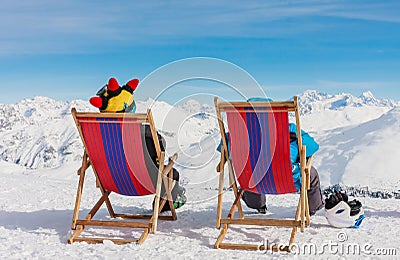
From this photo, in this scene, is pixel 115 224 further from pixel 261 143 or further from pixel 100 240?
pixel 261 143

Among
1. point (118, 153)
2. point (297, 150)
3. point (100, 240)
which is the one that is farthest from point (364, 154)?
point (100, 240)

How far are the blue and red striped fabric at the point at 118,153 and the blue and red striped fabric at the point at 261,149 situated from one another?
0.91m

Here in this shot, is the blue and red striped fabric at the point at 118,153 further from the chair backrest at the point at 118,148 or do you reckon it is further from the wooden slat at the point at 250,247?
the wooden slat at the point at 250,247

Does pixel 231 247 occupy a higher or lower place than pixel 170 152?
lower

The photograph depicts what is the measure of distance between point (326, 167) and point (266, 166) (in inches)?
4687

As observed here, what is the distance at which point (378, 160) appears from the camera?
386ft

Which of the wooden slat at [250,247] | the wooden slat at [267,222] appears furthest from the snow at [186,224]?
the wooden slat at [267,222]

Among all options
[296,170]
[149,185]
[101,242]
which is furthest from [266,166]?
[101,242]

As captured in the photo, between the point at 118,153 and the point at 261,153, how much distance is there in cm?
139

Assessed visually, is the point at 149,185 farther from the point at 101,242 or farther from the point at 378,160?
the point at 378,160

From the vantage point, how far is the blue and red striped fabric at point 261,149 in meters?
4.77

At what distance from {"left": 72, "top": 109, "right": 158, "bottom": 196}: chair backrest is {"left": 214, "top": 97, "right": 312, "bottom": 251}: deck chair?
2.53ft

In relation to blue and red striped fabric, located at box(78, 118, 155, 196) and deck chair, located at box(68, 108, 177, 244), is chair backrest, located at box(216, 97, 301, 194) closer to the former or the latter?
deck chair, located at box(68, 108, 177, 244)

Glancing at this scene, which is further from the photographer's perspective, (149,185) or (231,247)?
(149,185)
